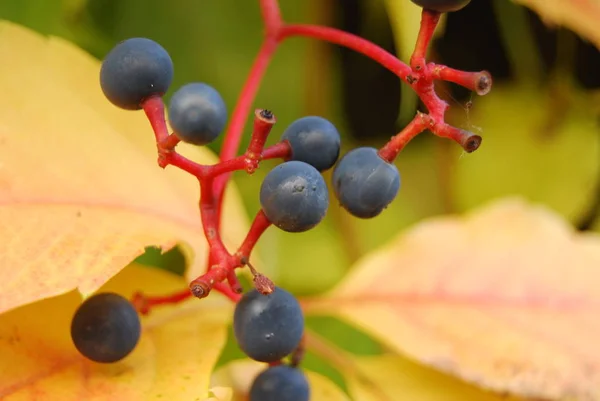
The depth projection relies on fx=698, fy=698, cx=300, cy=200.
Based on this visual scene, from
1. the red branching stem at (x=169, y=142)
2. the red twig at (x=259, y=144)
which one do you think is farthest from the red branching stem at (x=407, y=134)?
the red branching stem at (x=169, y=142)

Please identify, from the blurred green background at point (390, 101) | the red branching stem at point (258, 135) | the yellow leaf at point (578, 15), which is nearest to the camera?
the red branching stem at point (258, 135)

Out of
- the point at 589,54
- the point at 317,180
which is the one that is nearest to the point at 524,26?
the point at 589,54

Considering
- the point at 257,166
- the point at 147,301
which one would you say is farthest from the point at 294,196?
the point at 147,301

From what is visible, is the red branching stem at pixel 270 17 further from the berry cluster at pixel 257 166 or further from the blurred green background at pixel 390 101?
the blurred green background at pixel 390 101

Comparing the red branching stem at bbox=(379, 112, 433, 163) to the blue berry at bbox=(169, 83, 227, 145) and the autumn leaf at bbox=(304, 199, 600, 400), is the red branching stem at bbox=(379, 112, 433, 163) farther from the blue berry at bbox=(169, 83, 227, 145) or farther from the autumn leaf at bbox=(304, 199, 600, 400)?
the autumn leaf at bbox=(304, 199, 600, 400)

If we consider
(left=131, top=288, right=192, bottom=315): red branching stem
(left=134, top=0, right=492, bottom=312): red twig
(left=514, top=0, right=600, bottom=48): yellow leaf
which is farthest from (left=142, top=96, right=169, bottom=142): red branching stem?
(left=514, top=0, right=600, bottom=48): yellow leaf
